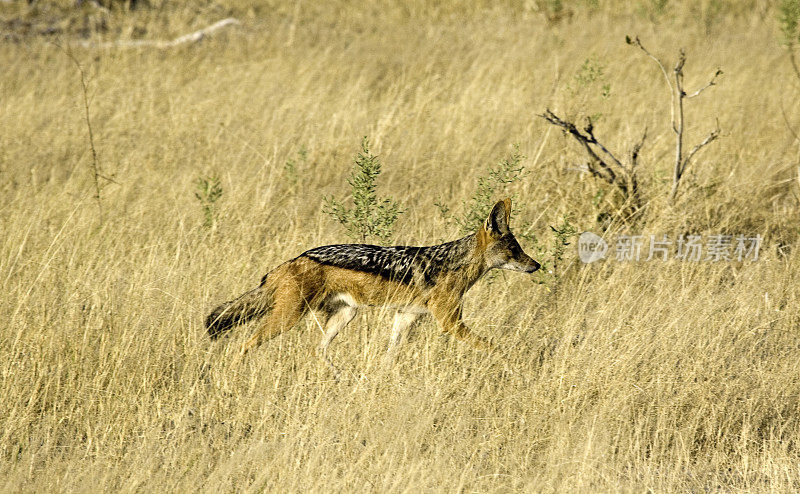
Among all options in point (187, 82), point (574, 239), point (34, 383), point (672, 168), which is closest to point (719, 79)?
point (672, 168)

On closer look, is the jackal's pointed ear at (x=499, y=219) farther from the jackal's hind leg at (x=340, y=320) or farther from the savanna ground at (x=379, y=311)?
the jackal's hind leg at (x=340, y=320)

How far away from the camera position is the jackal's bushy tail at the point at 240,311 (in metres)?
4.80

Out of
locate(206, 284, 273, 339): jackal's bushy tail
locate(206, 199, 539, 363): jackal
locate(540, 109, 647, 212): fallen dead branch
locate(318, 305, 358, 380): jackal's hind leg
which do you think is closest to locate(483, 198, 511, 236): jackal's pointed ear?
locate(206, 199, 539, 363): jackal

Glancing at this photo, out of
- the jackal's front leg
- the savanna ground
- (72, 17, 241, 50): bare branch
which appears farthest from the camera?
(72, 17, 241, 50): bare branch

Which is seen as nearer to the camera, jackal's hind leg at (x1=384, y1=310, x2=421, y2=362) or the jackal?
the jackal

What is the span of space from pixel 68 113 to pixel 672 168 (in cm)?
619

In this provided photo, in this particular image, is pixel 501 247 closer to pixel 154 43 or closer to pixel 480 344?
pixel 480 344

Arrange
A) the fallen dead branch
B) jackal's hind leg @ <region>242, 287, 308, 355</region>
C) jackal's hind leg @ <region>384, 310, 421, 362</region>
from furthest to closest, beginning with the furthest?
the fallen dead branch < jackal's hind leg @ <region>384, 310, 421, 362</region> < jackal's hind leg @ <region>242, 287, 308, 355</region>

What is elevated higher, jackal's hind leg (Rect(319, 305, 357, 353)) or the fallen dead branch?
the fallen dead branch

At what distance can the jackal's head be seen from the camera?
16.3 feet

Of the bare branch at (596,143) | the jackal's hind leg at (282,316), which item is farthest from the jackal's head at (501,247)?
the bare branch at (596,143)

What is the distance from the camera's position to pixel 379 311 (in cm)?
521

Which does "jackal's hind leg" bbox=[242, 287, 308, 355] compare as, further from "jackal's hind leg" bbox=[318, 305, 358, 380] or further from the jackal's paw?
the jackal's paw

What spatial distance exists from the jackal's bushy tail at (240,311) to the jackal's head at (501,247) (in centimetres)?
129
